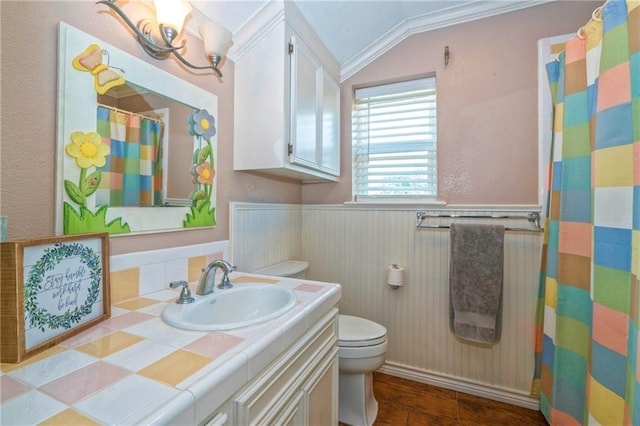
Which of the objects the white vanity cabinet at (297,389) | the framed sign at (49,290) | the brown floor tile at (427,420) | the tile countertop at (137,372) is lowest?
the brown floor tile at (427,420)

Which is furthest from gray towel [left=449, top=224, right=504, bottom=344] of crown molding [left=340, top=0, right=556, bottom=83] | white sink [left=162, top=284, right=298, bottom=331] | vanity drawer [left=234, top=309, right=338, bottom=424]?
crown molding [left=340, top=0, right=556, bottom=83]

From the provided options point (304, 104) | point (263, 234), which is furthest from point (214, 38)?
point (263, 234)

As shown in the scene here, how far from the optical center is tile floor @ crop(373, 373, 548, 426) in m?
1.51

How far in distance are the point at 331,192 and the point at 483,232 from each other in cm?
103

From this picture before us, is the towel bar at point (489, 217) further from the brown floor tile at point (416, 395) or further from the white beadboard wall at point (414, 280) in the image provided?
the brown floor tile at point (416, 395)

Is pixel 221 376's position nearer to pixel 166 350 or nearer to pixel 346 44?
pixel 166 350

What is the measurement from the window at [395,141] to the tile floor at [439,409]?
1.24 m

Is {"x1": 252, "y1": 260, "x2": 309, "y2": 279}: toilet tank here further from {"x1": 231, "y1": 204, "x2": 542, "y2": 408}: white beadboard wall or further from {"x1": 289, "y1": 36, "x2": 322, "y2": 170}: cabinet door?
{"x1": 289, "y1": 36, "x2": 322, "y2": 170}: cabinet door

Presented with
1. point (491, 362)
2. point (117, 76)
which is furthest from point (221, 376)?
point (491, 362)

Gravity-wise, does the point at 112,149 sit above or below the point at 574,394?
→ above

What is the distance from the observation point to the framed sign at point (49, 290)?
585mm

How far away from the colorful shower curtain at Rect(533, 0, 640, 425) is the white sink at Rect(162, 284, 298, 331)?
1.08m

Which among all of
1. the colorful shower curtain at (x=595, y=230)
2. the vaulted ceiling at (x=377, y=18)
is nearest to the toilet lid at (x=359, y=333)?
the colorful shower curtain at (x=595, y=230)

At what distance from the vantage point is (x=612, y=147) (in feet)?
3.17
